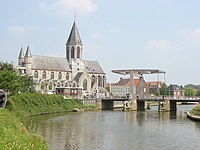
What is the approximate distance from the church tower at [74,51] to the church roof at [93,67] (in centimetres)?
490

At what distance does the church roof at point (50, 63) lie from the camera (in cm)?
8662

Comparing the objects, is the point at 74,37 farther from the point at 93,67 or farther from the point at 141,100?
the point at 141,100

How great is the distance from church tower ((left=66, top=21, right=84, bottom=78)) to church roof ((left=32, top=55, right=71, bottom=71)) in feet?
5.16

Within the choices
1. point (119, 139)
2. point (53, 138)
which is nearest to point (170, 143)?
point (119, 139)

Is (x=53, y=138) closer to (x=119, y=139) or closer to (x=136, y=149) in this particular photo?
(x=119, y=139)

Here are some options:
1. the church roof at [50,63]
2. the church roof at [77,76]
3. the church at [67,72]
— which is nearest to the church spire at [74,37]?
the church at [67,72]

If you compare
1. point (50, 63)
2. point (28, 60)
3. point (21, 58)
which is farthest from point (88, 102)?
point (21, 58)

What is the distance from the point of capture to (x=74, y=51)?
309 feet


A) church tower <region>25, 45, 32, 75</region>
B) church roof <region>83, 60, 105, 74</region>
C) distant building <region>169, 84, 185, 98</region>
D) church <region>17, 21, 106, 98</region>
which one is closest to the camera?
church tower <region>25, 45, 32, 75</region>

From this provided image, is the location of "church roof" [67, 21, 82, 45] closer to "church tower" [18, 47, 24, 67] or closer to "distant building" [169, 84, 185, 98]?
"church tower" [18, 47, 24, 67]

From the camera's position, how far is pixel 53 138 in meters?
25.5

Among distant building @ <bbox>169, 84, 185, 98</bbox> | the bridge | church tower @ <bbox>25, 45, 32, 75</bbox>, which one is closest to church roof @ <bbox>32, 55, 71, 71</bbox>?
church tower @ <bbox>25, 45, 32, 75</bbox>

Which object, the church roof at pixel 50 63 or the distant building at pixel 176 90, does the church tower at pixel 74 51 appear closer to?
the church roof at pixel 50 63

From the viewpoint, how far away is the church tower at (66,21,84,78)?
308ft
